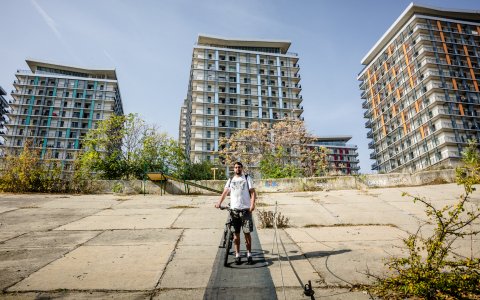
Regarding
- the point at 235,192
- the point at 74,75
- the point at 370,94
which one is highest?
the point at 74,75

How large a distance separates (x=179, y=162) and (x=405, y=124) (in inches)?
1926

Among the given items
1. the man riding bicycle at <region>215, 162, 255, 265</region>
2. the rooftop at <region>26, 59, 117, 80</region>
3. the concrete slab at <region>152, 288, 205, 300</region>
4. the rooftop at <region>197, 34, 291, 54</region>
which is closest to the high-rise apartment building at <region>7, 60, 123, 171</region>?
the rooftop at <region>26, 59, 117, 80</region>

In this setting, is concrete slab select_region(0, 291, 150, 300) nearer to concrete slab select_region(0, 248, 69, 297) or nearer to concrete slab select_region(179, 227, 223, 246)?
concrete slab select_region(0, 248, 69, 297)

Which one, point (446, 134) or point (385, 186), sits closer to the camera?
point (385, 186)

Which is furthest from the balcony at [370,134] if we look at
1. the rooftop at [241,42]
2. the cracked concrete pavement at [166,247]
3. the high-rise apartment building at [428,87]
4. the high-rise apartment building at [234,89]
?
the cracked concrete pavement at [166,247]

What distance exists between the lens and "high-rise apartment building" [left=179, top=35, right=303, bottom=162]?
192ft

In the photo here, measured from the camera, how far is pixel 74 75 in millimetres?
76375

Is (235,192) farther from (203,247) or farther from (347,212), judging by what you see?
(347,212)

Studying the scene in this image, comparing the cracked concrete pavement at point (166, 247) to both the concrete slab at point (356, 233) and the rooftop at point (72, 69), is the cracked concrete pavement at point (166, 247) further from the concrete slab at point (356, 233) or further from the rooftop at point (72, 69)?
the rooftop at point (72, 69)

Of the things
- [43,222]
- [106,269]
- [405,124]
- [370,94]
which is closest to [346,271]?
[106,269]

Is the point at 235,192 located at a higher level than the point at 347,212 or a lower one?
higher

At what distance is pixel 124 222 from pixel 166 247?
116 inches

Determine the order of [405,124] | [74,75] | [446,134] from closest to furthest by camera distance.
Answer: [446,134] → [405,124] → [74,75]

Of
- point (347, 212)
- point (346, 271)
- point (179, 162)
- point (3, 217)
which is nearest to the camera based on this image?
point (346, 271)
